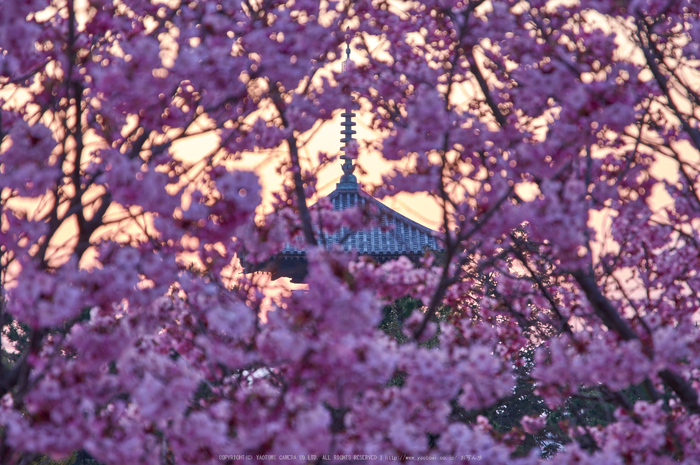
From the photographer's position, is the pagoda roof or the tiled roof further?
the tiled roof

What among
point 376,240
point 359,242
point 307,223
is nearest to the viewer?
point 307,223

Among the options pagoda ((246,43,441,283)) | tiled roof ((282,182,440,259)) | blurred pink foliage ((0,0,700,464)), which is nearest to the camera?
blurred pink foliage ((0,0,700,464))

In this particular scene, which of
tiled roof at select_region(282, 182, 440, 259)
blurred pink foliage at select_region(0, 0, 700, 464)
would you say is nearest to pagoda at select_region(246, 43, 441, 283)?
tiled roof at select_region(282, 182, 440, 259)

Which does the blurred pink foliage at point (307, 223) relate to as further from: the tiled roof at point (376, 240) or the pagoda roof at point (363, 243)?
the tiled roof at point (376, 240)

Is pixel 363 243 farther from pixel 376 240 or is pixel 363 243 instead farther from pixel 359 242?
pixel 376 240

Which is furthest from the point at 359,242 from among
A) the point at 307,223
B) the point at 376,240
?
the point at 307,223

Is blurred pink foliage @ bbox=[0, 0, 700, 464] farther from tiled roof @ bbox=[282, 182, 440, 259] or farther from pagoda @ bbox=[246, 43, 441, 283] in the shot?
tiled roof @ bbox=[282, 182, 440, 259]

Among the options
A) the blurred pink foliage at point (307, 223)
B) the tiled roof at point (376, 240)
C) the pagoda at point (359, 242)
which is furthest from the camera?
the tiled roof at point (376, 240)

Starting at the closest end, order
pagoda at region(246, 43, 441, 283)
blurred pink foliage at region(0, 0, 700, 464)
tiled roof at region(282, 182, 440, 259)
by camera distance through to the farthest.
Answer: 1. blurred pink foliage at region(0, 0, 700, 464)
2. pagoda at region(246, 43, 441, 283)
3. tiled roof at region(282, 182, 440, 259)

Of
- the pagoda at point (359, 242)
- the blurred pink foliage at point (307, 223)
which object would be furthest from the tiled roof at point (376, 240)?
the blurred pink foliage at point (307, 223)

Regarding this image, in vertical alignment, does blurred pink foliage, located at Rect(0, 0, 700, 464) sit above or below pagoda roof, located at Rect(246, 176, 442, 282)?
below

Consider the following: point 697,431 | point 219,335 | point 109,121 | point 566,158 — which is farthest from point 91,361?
point 697,431

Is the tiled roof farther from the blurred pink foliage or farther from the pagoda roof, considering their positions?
the blurred pink foliage

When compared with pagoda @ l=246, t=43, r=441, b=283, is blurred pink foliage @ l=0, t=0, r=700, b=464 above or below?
below
